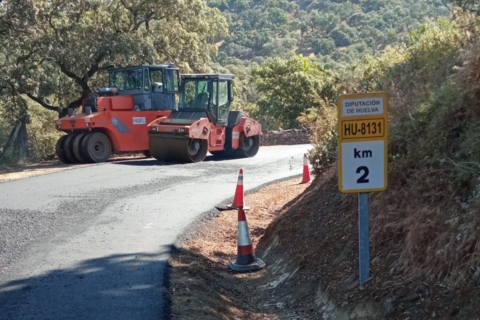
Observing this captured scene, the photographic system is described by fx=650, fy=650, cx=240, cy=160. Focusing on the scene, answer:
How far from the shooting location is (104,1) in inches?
1088

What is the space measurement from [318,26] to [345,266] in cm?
10097

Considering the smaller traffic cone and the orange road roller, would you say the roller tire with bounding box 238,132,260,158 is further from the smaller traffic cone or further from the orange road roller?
the smaller traffic cone

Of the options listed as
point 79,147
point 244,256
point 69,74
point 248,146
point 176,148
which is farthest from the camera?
point 69,74

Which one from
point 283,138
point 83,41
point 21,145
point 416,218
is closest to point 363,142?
point 416,218

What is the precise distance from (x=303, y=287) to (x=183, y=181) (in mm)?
9051

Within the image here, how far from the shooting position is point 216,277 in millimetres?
7828

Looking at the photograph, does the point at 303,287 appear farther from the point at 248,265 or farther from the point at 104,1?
the point at 104,1

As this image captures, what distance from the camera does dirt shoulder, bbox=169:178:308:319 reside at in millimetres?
6293

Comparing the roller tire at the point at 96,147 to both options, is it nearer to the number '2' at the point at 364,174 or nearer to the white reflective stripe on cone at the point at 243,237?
the white reflective stripe on cone at the point at 243,237

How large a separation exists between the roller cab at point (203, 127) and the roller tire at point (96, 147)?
193 cm

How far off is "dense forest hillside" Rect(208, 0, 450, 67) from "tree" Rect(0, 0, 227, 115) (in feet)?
147

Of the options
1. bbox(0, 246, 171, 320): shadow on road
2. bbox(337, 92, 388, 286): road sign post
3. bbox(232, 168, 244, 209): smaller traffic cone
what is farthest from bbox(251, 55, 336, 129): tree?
bbox(337, 92, 388, 286): road sign post

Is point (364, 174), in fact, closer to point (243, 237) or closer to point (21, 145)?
point (243, 237)

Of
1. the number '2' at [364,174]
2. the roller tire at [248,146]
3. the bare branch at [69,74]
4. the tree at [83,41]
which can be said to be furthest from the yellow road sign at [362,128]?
the bare branch at [69,74]
